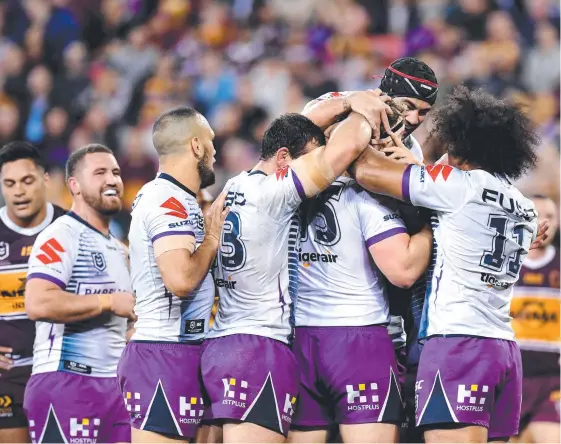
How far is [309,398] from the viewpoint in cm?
534

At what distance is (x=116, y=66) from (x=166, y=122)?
10039mm

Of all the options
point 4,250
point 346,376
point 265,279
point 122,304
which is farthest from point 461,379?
point 4,250

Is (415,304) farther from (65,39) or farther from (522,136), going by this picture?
(65,39)

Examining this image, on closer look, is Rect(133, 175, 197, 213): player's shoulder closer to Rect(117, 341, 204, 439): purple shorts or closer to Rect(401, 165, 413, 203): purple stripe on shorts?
Rect(117, 341, 204, 439): purple shorts

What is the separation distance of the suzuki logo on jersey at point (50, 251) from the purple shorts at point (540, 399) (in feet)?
14.3

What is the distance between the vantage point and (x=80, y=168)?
21.8ft

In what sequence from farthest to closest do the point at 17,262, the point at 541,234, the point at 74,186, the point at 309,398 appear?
the point at 17,262
the point at 74,186
the point at 541,234
the point at 309,398

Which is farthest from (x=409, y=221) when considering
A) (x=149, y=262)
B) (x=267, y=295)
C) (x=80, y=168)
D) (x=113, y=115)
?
(x=113, y=115)

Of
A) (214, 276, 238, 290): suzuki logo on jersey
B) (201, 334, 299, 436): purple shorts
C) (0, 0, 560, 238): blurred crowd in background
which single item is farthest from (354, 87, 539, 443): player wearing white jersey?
(0, 0, 560, 238): blurred crowd in background

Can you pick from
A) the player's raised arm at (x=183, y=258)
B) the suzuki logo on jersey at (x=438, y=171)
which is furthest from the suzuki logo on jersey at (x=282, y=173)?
the suzuki logo on jersey at (x=438, y=171)

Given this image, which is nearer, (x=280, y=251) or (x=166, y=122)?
(x=280, y=251)

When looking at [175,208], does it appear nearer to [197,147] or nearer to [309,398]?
[197,147]

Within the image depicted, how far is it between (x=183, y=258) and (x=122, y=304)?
147cm

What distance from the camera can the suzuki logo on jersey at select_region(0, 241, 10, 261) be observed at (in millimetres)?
7035
